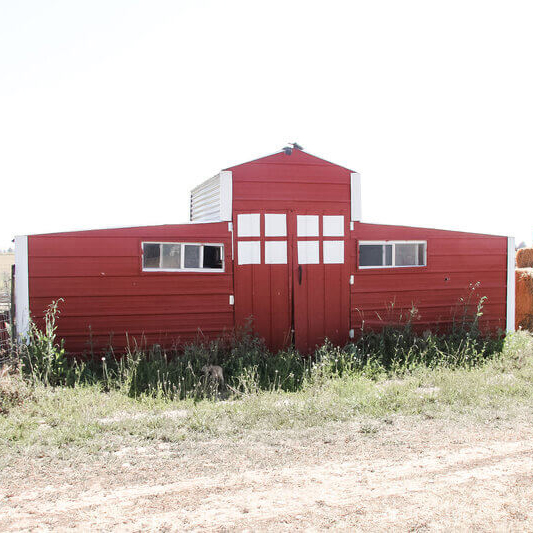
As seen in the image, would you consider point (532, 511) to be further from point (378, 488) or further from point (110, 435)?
point (110, 435)

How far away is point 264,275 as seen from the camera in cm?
915

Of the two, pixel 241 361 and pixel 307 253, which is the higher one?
pixel 307 253

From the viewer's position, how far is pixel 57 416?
586cm

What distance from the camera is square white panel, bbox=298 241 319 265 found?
30.5 ft

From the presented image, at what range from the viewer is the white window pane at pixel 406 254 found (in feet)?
32.5

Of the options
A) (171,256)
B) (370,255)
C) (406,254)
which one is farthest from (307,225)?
(171,256)

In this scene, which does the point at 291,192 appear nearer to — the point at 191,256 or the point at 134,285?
the point at 191,256

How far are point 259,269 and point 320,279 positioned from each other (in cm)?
111

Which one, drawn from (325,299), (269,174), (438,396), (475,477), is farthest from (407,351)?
(475,477)

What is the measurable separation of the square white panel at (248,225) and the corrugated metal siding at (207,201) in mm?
432

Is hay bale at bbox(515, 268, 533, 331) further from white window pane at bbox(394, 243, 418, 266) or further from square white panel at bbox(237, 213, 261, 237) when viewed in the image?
square white panel at bbox(237, 213, 261, 237)

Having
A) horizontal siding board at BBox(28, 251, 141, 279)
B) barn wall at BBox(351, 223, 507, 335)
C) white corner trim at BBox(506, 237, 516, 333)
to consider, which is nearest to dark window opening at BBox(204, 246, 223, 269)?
horizontal siding board at BBox(28, 251, 141, 279)

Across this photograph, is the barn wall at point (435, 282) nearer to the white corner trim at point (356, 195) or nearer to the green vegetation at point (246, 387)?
the white corner trim at point (356, 195)

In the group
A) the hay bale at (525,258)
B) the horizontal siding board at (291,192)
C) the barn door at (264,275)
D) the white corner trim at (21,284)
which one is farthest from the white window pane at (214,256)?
the hay bale at (525,258)
